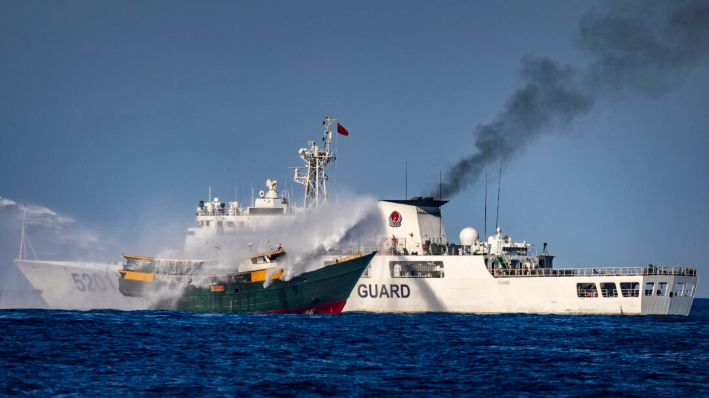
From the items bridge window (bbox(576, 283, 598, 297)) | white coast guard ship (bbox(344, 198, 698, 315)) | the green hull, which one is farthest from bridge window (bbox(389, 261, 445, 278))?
bridge window (bbox(576, 283, 598, 297))

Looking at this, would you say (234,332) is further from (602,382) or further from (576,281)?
(576,281)

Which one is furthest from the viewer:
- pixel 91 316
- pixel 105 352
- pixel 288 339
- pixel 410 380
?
pixel 91 316

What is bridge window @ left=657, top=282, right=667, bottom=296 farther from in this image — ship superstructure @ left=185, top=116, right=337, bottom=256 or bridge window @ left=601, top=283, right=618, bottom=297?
ship superstructure @ left=185, top=116, right=337, bottom=256

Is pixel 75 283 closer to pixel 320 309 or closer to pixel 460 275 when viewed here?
pixel 320 309

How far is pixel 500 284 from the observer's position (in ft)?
199

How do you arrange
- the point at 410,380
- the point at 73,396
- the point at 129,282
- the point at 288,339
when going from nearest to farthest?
the point at 73,396 → the point at 410,380 → the point at 288,339 → the point at 129,282

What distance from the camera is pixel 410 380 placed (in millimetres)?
29922

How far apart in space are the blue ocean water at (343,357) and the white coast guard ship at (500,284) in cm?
548

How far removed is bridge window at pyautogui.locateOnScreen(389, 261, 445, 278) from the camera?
62.0 meters

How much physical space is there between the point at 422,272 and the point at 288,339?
2292 centimetres

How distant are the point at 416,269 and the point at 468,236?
22.4 ft

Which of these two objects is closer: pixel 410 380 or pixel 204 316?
pixel 410 380

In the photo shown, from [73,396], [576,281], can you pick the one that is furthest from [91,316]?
[576,281]

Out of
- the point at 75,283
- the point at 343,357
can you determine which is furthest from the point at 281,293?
the point at 343,357
